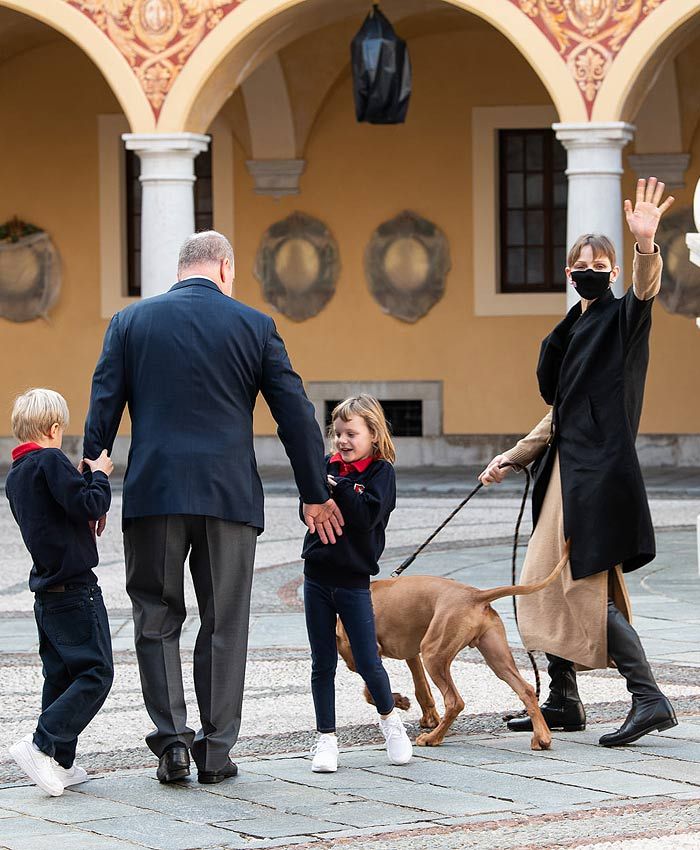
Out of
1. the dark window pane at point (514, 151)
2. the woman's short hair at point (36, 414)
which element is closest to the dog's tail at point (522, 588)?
the woman's short hair at point (36, 414)

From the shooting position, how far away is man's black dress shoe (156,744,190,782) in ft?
16.5

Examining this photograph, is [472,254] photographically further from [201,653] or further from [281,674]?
[201,653]

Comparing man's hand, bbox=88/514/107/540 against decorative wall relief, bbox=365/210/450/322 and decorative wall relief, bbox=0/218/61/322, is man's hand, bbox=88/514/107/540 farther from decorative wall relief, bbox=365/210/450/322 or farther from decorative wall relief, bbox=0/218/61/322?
decorative wall relief, bbox=0/218/61/322

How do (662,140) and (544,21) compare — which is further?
(662,140)

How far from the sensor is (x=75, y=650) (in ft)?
17.0

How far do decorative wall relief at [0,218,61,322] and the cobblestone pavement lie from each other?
11.0 meters

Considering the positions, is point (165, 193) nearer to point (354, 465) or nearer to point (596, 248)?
point (596, 248)

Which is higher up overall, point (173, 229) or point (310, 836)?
point (173, 229)

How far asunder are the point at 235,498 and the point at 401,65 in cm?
1067

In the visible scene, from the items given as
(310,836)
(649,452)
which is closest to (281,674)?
(310,836)

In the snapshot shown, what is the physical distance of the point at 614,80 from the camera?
45.7ft

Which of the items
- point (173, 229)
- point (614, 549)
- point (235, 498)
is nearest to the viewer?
point (235, 498)

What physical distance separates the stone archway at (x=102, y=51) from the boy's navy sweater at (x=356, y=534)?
9.85 metres

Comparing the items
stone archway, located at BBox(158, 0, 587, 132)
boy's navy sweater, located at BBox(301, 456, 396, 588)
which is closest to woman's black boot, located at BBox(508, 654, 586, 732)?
boy's navy sweater, located at BBox(301, 456, 396, 588)
